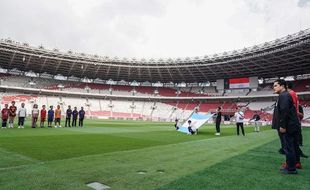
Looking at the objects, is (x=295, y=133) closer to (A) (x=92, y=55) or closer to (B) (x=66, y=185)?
(B) (x=66, y=185)

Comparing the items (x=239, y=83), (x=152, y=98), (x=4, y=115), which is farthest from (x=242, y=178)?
(x=152, y=98)

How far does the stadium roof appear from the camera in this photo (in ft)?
142

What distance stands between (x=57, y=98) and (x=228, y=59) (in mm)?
42539

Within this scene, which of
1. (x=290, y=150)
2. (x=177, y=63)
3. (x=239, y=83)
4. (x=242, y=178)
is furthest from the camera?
(x=239, y=83)

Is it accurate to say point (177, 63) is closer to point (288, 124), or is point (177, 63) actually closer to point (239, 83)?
point (239, 83)

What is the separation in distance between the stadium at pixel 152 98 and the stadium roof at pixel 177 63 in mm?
199

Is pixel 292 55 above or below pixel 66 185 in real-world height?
above

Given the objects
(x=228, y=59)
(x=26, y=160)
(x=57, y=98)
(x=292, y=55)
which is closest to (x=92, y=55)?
(x=57, y=98)

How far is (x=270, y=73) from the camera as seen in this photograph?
2239 inches

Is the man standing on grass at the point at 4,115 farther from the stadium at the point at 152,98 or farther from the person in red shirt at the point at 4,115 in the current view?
the stadium at the point at 152,98

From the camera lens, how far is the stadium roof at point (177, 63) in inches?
1703

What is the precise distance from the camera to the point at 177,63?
57750 mm

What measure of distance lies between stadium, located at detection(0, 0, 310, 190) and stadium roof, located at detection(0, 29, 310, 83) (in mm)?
199

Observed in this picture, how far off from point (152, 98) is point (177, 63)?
17.4 meters
